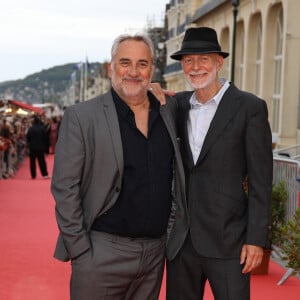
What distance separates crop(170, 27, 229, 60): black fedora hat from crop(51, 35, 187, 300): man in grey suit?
248mm

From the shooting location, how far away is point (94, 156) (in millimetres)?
4031

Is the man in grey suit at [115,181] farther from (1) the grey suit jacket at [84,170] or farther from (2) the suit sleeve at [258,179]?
(2) the suit sleeve at [258,179]

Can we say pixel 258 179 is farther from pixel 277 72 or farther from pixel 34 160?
pixel 277 72

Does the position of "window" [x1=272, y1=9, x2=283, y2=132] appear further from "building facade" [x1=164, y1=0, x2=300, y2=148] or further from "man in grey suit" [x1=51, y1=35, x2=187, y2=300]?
"man in grey suit" [x1=51, y1=35, x2=187, y2=300]

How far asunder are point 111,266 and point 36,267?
4473 millimetres

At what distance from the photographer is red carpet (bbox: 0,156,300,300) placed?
284 inches

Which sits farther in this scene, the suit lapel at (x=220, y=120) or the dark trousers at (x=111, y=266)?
the suit lapel at (x=220, y=120)

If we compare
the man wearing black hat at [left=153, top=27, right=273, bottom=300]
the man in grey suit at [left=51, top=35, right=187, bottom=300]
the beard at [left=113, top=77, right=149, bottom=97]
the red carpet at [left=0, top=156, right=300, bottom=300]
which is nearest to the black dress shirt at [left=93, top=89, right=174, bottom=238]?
the man in grey suit at [left=51, top=35, right=187, bottom=300]

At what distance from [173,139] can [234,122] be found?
364mm

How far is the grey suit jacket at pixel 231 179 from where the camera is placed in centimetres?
411

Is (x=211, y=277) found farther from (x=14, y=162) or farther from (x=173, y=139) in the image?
(x=14, y=162)

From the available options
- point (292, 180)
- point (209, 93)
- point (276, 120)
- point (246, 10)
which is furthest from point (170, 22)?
point (209, 93)

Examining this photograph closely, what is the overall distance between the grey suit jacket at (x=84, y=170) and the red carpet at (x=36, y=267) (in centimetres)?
315

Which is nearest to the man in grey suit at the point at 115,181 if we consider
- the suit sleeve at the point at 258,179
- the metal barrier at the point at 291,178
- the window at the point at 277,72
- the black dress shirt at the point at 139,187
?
the black dress shirt at the point at 139,187
